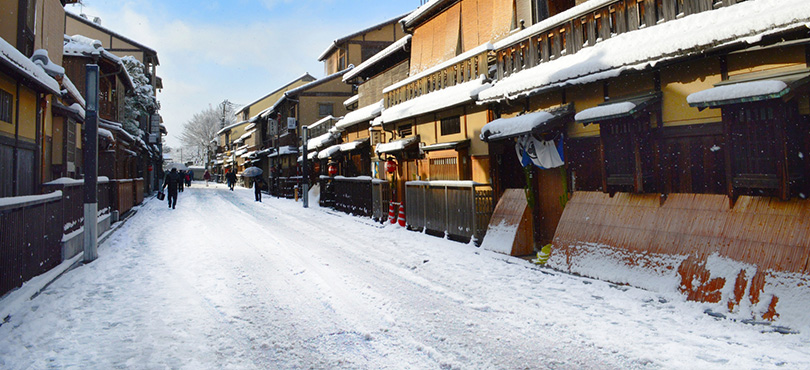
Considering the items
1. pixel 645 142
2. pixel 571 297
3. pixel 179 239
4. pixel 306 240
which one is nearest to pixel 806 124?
pixel 645 142

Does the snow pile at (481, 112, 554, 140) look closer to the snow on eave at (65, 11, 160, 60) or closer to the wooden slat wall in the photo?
the wooden slat wall

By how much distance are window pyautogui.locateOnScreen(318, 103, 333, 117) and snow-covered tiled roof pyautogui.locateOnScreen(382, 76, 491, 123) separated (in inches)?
730

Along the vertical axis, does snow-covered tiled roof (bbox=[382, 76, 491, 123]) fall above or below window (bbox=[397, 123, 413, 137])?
above

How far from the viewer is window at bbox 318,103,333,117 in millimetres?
32594

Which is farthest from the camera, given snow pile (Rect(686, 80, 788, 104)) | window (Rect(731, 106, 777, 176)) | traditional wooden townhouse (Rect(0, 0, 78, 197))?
traditional wooden townhouse (Rect(0, 0, 78, 197))

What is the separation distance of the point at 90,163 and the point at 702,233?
37.5ft

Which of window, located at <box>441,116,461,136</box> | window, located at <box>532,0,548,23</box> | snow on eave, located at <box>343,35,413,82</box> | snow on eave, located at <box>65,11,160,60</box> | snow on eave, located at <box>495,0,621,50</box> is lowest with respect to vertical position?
window, located at <box>441,116,461,136</box>

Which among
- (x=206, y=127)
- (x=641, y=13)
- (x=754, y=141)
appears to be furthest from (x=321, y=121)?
(x=206, y=127)

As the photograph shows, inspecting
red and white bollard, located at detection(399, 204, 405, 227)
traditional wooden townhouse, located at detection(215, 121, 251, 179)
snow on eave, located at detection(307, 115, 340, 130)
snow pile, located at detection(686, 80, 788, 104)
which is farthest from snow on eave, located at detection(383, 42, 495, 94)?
traditional wooden townhouse, located at detection(215, 121, 251, 179)

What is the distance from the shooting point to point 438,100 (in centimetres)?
1187

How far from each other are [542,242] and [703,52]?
5.03 meters

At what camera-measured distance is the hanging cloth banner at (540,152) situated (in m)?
8.45

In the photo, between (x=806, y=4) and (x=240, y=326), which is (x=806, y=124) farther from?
(x=240, y=326)

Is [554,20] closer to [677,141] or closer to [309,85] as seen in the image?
[677,141]
